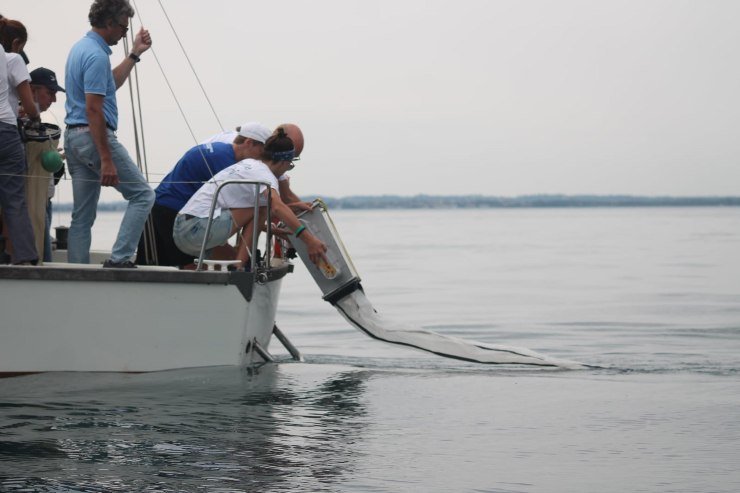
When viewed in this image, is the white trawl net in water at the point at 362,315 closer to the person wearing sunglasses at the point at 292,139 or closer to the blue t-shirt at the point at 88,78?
the person wearing sunglasses at the point at 292,139

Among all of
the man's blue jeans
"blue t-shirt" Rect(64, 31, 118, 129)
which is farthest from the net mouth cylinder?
"blue t-shirt" Rect(64, 31, 118, 129)

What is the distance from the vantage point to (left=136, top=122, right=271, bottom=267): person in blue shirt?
337 inches

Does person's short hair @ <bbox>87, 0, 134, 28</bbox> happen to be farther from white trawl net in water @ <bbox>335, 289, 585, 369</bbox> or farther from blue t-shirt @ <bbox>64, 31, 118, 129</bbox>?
white trawl net in water @ <bbox>335, 289, 585, 369</bbox>

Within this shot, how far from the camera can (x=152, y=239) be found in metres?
8.51

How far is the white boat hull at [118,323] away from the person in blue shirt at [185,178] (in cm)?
101

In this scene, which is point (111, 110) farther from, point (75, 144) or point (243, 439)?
point (243, 439)

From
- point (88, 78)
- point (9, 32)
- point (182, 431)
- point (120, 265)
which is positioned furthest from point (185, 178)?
point (182, 431)

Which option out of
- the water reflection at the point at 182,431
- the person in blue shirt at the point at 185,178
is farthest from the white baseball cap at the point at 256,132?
the water reflection at the point at 182,431

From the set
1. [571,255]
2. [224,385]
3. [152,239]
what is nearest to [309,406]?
[224,385]

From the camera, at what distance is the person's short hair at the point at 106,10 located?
7559mm

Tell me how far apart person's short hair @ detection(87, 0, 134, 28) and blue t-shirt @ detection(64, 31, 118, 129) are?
88mm

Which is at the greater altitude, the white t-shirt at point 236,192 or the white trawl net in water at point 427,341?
the white t-shirt at point 236,192

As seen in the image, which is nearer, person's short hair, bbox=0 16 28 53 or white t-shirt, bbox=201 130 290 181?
person's short hair, bbox=0 16 28 53

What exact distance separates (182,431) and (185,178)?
2732 millimetres
